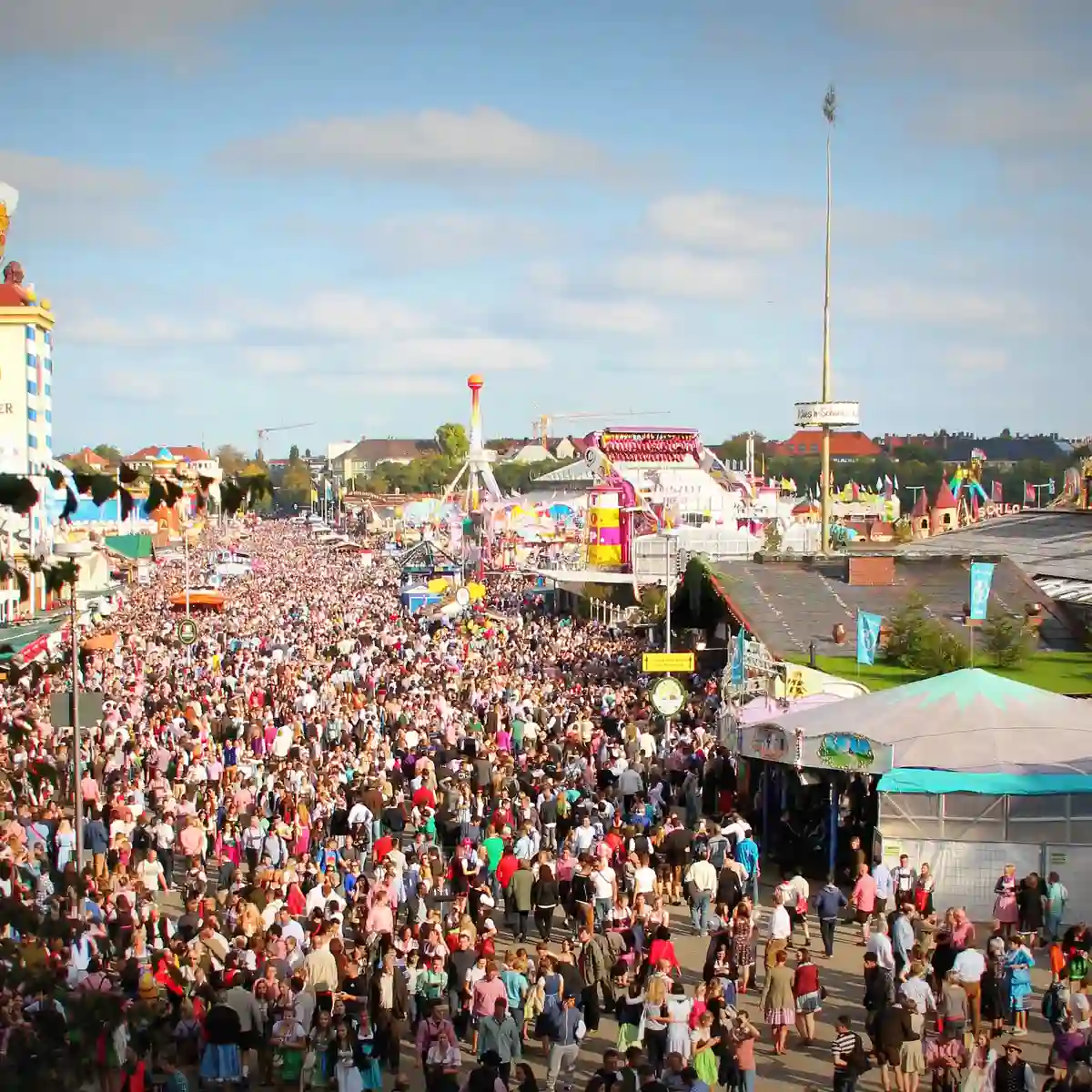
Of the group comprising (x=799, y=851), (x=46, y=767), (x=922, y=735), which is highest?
(x=46, y=767)

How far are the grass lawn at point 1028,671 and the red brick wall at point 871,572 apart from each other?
19.5 ft

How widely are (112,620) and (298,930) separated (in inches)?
1640

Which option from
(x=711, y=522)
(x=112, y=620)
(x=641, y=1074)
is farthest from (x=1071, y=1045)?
(x=711, y=522)

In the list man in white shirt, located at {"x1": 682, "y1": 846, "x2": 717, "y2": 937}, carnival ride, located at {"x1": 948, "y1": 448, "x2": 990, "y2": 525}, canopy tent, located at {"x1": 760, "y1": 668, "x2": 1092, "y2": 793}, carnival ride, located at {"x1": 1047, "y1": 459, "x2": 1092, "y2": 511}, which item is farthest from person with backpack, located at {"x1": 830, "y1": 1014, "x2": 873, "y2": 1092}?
carnival ride, located at {"x1": 948, "y1": 448, "x2": 990, "y2": 525}

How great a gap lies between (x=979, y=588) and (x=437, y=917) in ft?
54.5

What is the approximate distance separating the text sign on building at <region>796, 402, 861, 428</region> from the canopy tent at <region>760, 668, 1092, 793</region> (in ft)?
129

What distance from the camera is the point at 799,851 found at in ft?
65.3

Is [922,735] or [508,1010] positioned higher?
[922,735]

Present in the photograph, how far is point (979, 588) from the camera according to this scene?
29062 mm

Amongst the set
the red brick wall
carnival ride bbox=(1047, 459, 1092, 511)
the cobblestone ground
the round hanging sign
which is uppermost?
carnival ride bbox=(1047, 459, 1092, 511)

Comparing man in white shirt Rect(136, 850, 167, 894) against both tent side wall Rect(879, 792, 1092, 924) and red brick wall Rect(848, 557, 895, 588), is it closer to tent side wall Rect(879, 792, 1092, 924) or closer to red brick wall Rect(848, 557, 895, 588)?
tent side wall Rect(879, 792, 1092, 924)

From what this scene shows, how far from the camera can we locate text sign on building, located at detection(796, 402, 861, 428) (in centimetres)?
5819

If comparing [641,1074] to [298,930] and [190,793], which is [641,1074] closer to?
[298,930]

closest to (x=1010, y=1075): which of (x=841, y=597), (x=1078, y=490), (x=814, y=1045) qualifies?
(x=814, y=1045)
